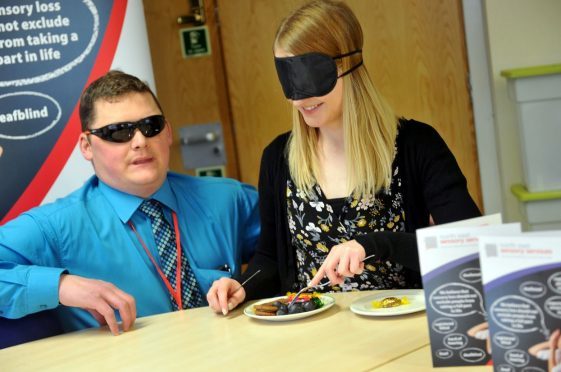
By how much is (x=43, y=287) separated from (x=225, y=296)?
48 cm

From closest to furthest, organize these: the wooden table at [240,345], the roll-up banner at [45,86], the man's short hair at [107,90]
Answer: the wooden table at [240,345]
the man's short hair at [107,90]
the roll-up banner at [45,86]

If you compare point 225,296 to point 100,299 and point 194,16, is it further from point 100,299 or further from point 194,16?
point 194,16

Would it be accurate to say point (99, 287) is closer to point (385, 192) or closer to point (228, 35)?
point (385, 192)

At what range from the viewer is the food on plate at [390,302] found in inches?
72.7

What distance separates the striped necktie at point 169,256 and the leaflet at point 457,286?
112 cm

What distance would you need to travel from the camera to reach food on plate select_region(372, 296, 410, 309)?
1.85 meters

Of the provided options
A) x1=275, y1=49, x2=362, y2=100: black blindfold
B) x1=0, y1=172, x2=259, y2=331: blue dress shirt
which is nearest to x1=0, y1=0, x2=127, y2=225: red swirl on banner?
x1=0, y1=172, x2=259, y2=331: blue dress shirt

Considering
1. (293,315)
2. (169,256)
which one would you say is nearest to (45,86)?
(169,256)

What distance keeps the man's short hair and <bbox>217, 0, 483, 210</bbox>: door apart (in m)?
1.73

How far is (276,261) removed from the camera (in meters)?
2.38

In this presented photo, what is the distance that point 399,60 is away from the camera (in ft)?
13.5

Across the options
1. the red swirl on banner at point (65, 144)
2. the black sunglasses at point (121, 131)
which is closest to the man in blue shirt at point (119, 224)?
the black sunglasses at point (121, 131)

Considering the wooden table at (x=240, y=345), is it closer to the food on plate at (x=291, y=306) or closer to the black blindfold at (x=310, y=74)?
the food on plate at (x=291, y=306)

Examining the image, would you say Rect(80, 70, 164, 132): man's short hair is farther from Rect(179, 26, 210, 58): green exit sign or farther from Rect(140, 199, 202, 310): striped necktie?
Rect(179, 26, 210, 58): green exit sign
